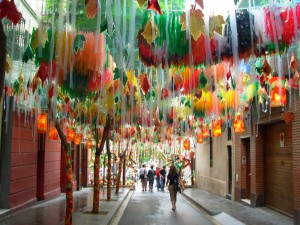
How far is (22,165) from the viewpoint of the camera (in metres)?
13.9

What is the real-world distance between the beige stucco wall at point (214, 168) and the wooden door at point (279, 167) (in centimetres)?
485

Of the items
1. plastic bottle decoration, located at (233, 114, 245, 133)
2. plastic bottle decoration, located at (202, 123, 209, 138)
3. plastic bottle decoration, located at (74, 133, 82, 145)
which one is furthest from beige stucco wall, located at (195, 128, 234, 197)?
plastic bottle decoration, located at (74, 133, 82, 145)

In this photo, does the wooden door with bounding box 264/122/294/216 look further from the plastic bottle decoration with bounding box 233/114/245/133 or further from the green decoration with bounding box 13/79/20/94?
the green decoration with bounding box 13/79/20/94

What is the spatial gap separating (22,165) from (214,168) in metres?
12.1

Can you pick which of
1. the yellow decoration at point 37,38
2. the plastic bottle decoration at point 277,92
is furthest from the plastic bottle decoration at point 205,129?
the yellow decoration at point 37,38

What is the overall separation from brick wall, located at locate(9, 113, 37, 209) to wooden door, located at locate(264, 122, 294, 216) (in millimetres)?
8067

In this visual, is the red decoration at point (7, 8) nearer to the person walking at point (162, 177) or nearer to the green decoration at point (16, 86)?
the green decoration at point (16, 86)

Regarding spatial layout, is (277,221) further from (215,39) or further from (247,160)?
(215,39)

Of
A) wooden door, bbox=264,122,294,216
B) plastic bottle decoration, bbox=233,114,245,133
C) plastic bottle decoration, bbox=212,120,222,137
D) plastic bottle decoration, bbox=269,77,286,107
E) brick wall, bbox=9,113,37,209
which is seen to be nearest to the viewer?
plastic bottle decoration, bbox=269,77,286,107

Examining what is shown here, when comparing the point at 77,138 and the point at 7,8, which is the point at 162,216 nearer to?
the point at 77,138

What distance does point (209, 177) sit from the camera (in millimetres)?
24500

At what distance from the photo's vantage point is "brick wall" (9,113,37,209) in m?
12.9

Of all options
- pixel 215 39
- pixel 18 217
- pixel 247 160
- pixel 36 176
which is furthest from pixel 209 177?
pixel 215 39

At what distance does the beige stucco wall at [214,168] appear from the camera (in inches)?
801
